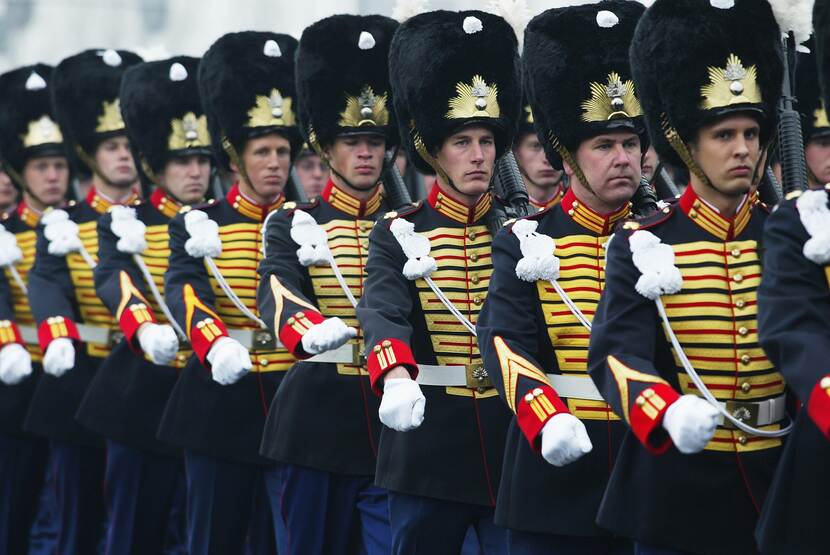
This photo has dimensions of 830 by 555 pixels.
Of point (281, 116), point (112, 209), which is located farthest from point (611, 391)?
point (112, 209)

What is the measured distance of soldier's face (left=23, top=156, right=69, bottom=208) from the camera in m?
9.23

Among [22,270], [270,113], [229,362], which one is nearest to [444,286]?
[229,362]

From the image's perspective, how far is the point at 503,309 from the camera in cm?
514

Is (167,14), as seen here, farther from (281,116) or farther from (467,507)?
(467,507)

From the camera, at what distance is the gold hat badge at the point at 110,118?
8.80 m

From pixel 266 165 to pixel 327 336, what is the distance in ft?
5.74

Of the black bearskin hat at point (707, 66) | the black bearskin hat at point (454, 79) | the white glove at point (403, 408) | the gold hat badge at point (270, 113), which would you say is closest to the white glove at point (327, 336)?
the white glove at point (403, 408)

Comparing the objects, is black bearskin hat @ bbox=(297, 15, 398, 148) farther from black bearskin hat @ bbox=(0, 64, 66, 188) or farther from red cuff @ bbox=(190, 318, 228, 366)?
black bearskin hat @ bbox=(0, 64, 66, 188)

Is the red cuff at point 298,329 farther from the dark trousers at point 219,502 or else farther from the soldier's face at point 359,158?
the dark trousers at point 219,502

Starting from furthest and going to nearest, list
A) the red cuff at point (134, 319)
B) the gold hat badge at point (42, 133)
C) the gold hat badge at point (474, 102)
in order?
the gold hat badge at point (42, 133) → the red cuff at point (134, 319) → the gold hat badge at point (474, 102)

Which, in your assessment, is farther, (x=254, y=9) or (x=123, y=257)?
(x=254, y=9)

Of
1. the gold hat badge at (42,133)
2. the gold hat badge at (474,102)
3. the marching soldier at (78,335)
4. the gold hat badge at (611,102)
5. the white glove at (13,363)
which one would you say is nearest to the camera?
the gold hat badge at (611,102)

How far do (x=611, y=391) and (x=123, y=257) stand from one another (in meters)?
3.67

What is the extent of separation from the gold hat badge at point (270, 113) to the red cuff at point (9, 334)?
5.24ft
